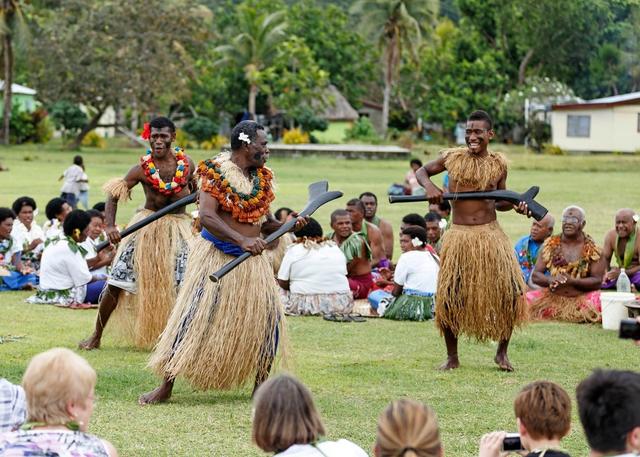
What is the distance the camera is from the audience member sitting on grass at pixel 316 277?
11.5 metres

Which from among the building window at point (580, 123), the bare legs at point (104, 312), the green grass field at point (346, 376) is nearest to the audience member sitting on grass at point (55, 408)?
the green grass field at point (346, 376)

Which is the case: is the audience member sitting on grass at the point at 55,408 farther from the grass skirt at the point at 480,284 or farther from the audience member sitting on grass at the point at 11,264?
the audience member sitting on grass at the point at 11,264

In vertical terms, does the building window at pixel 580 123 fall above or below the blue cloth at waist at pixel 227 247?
Result: above

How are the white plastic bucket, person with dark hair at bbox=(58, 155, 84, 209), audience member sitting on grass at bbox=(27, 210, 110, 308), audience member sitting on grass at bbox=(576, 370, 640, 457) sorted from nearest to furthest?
audience member sitting on grass at bbox=(576, 370, 640, 457), the white plastic bucket, audience member sitting on grass at bbox=(27, 210, 110, 308), person with dark hair at bbox=(58, 155, 84, 209)

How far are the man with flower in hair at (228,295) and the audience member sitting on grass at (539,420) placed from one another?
3240mm

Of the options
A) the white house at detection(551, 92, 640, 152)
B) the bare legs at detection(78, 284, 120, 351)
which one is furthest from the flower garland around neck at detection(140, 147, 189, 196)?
the white house at detection(551, 92, 640, 152)

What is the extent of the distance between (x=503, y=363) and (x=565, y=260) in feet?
10.7

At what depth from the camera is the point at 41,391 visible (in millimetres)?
3986

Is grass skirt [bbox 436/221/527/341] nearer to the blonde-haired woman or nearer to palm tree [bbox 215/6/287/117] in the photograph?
the blonde-haired woman

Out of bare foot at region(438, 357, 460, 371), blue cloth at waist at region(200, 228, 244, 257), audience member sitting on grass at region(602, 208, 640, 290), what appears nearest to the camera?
blue cloth at waist at region(200, 228, 244, 257)

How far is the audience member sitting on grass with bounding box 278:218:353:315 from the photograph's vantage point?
11.5m

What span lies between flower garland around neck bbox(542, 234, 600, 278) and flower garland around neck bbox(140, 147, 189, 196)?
424 cm

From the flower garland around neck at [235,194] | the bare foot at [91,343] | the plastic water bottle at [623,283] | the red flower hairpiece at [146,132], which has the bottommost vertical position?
the bare foot at [91,343]

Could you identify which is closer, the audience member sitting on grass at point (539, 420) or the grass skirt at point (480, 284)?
the audience member sitting on grass at point (539, 420)
